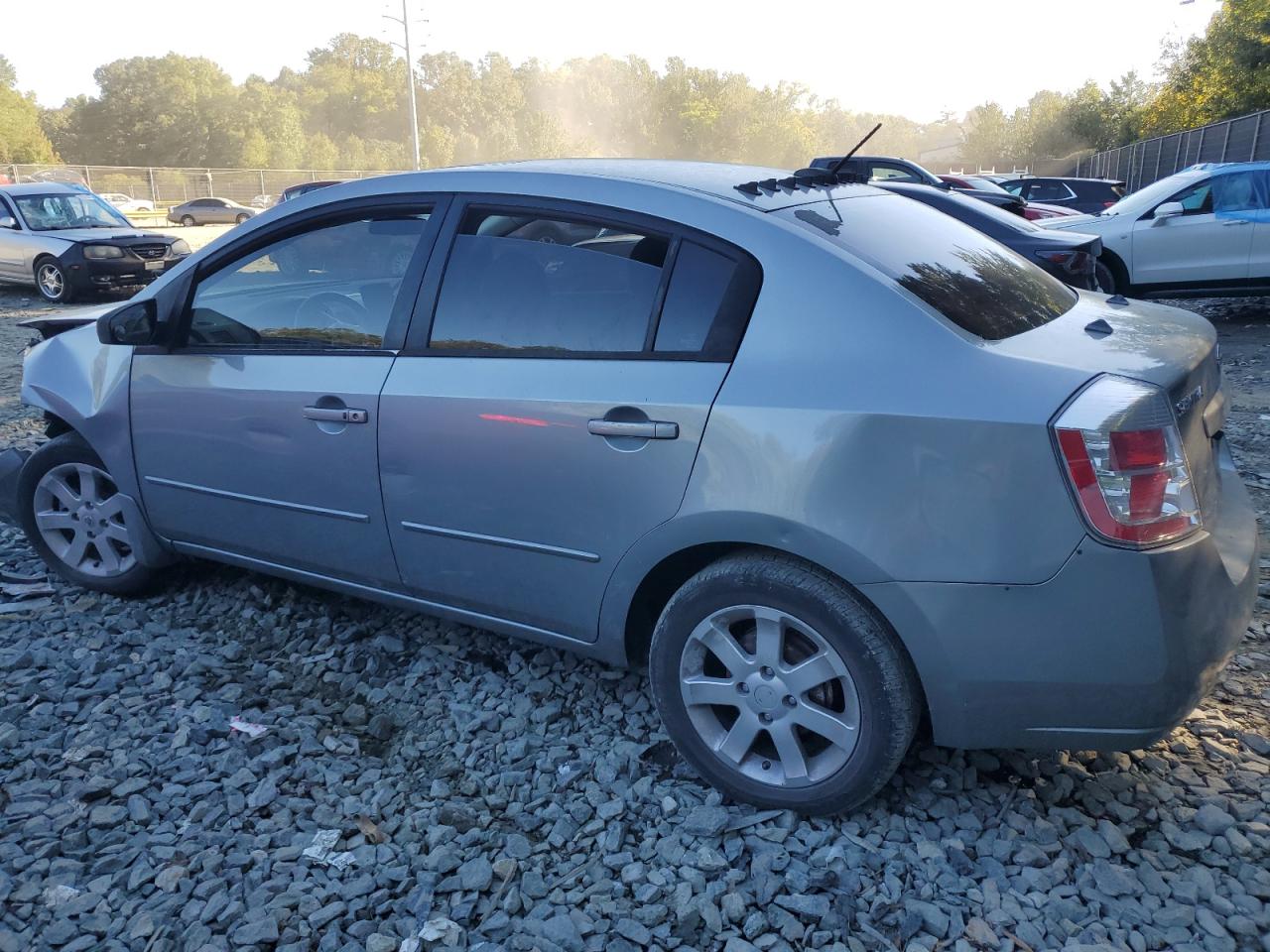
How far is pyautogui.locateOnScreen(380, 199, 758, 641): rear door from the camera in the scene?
277cm

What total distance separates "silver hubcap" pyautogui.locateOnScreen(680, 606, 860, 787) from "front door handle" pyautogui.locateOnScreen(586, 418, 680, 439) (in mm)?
502

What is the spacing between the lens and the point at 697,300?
9.20 feet

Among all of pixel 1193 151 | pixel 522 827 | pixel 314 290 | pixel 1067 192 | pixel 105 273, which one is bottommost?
pixel 522 827

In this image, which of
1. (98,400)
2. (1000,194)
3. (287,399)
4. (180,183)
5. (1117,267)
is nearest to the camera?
(287,399)

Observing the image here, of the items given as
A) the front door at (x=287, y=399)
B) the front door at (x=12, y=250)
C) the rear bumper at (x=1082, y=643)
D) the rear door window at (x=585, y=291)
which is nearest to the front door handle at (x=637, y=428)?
the rear door window at (x=585, y=291)

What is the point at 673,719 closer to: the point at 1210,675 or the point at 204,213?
the point at 1210,675

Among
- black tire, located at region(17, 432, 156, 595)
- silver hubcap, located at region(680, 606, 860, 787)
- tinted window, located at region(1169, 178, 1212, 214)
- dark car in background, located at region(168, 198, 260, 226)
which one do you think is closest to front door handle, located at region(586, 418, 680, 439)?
silver hubcap, located at region(680, 606, 860, 787)

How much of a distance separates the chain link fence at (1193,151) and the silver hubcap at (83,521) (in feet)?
64.0

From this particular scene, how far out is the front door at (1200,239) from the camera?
10945 mm

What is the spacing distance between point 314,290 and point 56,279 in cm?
1296

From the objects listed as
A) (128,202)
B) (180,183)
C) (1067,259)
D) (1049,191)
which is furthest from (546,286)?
(180,183)

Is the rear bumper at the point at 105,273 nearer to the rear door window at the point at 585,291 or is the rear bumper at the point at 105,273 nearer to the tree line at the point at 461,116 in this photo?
the rear door window at the point at 585,291

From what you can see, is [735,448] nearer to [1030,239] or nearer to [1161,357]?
[1161,357]

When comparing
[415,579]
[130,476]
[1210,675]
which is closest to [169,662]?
[130,476]
